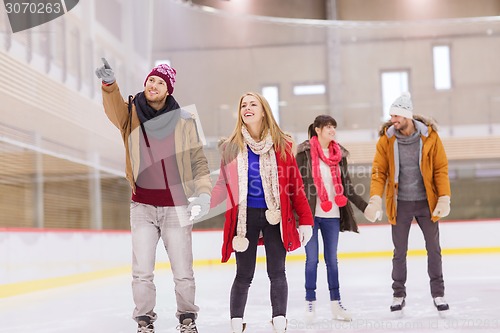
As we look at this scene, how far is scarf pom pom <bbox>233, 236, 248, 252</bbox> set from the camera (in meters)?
2.90

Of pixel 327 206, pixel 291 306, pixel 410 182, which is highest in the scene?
pixel 410 182

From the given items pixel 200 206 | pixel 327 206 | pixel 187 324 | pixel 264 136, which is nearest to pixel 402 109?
pixel 327 206

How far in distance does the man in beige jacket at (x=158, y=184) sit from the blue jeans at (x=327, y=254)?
1.11 meters

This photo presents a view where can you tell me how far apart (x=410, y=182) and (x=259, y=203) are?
123cm

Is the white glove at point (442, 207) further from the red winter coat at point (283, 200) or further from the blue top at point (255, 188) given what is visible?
the blue top at point (255, 188)

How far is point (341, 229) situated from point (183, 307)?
1355mm

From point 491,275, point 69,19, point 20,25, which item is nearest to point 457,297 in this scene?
point 491,275

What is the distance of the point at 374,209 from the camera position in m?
3.81

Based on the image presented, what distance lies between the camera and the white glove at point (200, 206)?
9.47 feet

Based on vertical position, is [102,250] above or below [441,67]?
below

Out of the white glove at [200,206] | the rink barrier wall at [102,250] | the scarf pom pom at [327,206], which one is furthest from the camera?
the rink barrier wall at [102,250]

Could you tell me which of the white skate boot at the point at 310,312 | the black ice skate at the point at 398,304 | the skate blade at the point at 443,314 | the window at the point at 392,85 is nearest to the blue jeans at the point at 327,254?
the white skate boot at the point at 310,312

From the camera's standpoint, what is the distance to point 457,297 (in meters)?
4.81

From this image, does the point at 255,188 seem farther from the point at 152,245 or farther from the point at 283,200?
the point at 152,245
